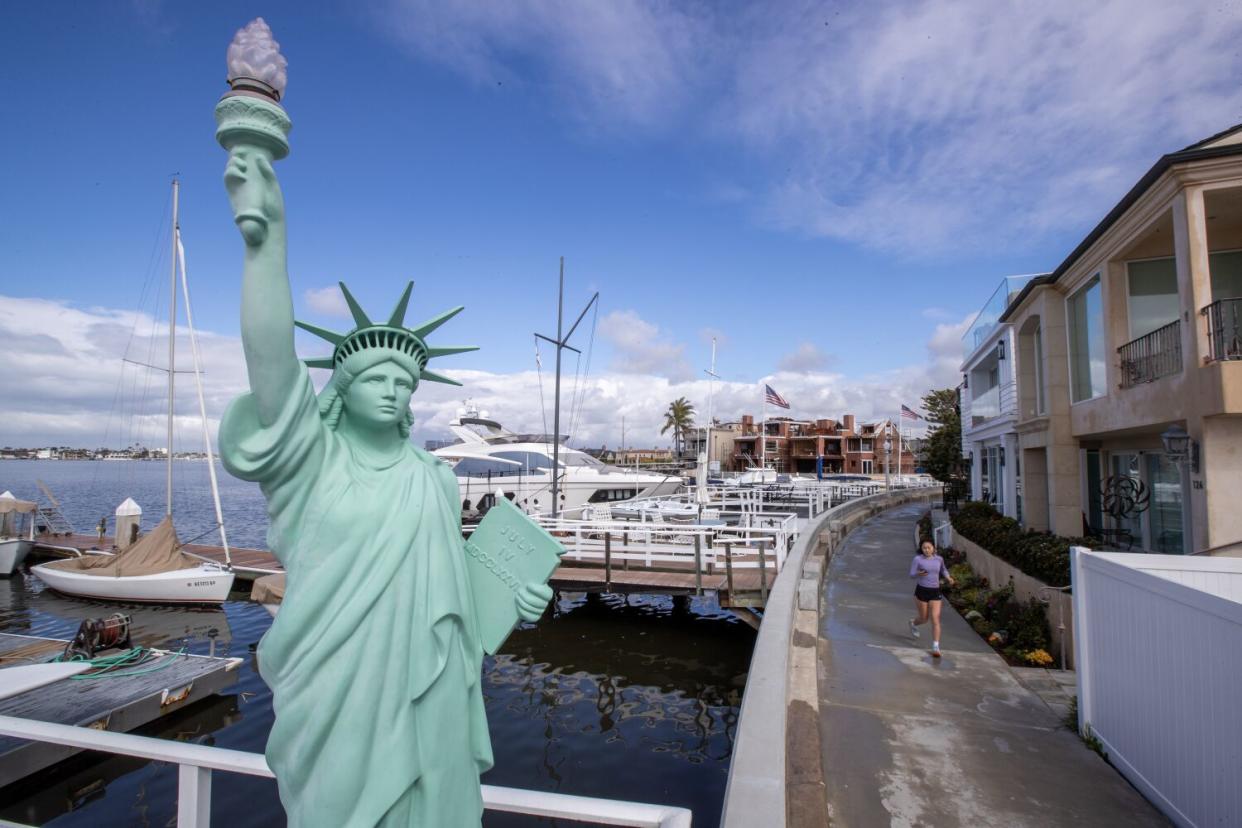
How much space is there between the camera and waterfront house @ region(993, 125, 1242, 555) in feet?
26.2

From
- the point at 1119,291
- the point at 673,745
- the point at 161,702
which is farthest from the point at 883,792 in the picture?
the point at 1119,291

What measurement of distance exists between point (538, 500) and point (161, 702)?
18.1 metres

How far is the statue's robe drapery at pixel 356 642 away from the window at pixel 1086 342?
520 inches

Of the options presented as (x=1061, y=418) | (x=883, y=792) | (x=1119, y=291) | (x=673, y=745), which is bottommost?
(x=673, y=745)

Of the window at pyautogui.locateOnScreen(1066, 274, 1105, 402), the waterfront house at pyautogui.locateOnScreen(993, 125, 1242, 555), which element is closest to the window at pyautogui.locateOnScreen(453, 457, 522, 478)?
the waterfront house at pyautogui.locateOnScreen(993, 125, 1242, 555)

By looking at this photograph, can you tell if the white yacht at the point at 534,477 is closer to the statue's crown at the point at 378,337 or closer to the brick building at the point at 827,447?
the statue's crown at the point at 378,337

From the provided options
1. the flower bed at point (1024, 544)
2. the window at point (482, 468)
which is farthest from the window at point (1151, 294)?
the window at point (482, 468)

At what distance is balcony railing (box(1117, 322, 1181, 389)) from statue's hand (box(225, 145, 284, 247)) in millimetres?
11119

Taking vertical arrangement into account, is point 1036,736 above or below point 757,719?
below

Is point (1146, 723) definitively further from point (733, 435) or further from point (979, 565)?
point (733, 435)

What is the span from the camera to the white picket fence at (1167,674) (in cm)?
398

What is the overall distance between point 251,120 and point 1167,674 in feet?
Answer: 20.9

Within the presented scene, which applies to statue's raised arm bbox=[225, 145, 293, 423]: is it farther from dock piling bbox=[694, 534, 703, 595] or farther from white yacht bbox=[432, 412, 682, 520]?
white yacht bbox=[432, 412, 682, 520]

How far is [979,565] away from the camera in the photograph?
536 inches
